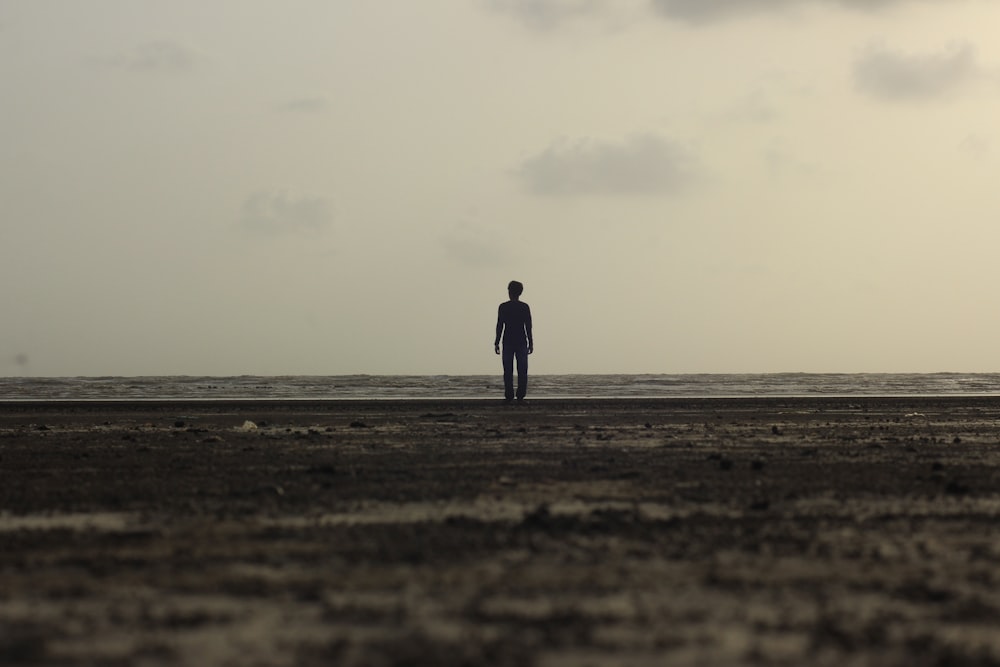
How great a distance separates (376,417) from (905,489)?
10.3 m

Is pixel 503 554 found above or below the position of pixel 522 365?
below

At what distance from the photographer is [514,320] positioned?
22344 mm

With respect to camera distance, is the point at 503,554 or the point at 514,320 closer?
the point at 503,554

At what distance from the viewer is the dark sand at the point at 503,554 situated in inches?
156

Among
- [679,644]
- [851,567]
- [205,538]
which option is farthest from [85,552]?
[851,567]

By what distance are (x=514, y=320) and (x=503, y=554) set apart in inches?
664

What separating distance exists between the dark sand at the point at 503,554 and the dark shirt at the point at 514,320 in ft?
34.8

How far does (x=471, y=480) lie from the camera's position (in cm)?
850

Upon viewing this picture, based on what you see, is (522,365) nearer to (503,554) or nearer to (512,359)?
(512,359)

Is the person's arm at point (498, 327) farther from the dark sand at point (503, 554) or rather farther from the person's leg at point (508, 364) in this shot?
the dark sand at point (503, 554)

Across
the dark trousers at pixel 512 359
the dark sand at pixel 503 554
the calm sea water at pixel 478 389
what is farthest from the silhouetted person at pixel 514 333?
the dark sand at pixel 503 554

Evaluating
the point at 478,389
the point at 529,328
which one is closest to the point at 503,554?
the point at 529,328

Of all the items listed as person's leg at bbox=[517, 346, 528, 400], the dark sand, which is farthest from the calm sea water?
the dark sand

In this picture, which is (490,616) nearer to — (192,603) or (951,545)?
(192,603)
